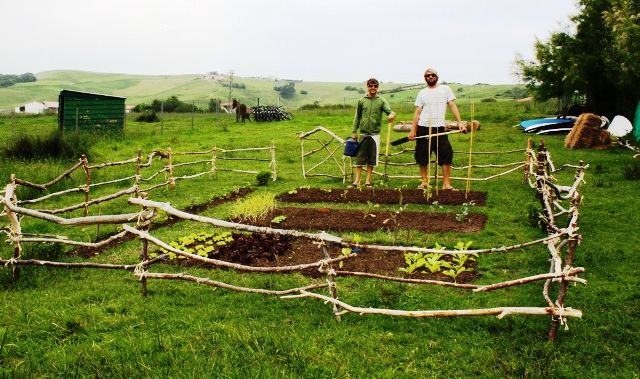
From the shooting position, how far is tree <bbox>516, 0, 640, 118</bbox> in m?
16.2

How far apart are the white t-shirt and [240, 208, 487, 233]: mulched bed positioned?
184 centimetres

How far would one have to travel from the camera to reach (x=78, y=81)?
383 ft

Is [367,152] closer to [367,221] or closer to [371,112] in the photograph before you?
[371,112]

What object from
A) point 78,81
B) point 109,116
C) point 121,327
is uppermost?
point 78,81

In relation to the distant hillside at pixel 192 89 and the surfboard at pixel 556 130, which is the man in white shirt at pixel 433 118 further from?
the distant hillside at pixel 192 89

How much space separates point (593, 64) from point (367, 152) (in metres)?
13.9

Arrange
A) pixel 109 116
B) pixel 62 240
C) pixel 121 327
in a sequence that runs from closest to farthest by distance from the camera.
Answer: pixel 121 327 < pixel 62 240 < pixel 109 116

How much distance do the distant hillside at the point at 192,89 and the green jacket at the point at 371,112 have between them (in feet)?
189

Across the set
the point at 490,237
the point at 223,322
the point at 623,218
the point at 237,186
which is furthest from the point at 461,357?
the point at 237,186

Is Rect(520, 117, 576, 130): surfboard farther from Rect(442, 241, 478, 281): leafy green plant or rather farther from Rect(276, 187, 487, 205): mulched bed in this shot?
Rect(442, 241, 478, 281): leafy green plant

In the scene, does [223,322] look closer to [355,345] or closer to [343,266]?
[355,345]

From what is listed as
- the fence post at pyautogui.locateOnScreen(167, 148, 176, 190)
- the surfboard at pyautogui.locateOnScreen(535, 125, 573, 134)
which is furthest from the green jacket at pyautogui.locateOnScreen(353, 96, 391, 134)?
the surfboard at pyautogui.locateOnScreen(535, 125, 573, 134)

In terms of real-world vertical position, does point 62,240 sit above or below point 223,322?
above

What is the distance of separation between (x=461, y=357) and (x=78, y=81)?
418 feet
